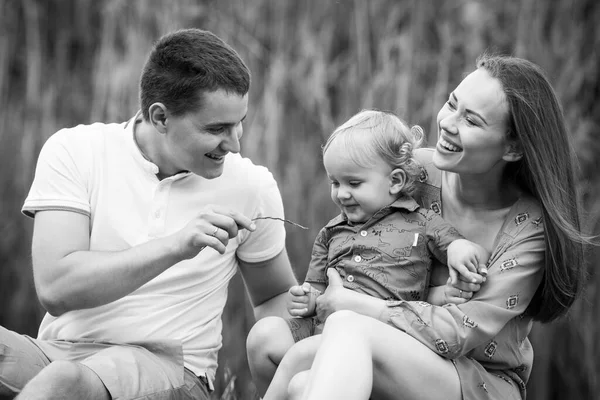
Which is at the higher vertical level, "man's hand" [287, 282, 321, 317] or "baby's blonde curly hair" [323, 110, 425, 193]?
"baby's blonde curly hair" [323, 110, 425, 193]

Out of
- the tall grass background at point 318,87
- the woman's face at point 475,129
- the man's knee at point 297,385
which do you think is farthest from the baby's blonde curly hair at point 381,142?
the tall grass background at point 318,87

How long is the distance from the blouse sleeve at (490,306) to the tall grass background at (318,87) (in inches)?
53.0

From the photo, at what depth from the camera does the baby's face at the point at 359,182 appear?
2.44m

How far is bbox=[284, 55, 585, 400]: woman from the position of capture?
218 centimetres

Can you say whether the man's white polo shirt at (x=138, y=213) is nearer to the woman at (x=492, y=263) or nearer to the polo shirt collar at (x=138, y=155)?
the polo shirt collar at (x=138, y=155)

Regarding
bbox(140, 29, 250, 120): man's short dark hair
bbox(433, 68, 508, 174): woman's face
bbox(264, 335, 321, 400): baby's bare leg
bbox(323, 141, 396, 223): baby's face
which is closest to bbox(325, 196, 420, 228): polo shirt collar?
bbox(323, 141, 396, 223): baby's face

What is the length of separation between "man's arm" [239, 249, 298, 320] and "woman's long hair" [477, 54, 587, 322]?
31.3 inches

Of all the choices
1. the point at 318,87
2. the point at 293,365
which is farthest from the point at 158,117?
the point at 318,87

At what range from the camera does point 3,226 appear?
428 centimetres

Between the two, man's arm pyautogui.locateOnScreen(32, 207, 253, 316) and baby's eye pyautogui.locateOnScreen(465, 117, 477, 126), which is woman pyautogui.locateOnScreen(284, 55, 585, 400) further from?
man's arm pyautogui.locateOnScreen(32, 207, 253, 316)

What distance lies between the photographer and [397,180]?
249cm

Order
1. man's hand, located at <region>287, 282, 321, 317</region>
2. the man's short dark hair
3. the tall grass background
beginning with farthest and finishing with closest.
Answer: the tall grass background
the man's short dark hair
man's hand, located at <region>287, 282, 321, 317</region>

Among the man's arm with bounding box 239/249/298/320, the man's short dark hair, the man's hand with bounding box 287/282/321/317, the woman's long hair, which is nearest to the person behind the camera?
the woman's long hair

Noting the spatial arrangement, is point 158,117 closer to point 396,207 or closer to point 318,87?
point 396,207
